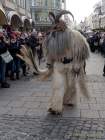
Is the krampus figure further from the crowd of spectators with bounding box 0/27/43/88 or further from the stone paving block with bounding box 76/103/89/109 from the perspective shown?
the crowd of spectators with bounding box 0/27/43/88

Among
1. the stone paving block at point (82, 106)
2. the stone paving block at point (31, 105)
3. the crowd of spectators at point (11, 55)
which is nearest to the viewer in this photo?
the stone paving block at point (82, 106)

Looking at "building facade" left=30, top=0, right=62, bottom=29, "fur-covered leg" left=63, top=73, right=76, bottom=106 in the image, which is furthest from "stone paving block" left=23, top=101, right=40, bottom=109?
"building facade" left=30, top=0, right=62, bottom=29

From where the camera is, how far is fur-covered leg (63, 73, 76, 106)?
8.70m

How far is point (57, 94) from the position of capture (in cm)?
837

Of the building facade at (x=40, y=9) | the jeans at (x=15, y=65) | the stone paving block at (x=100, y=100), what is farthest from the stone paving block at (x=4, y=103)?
the building facade at (x=40, y=9)

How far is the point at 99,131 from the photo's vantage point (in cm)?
700

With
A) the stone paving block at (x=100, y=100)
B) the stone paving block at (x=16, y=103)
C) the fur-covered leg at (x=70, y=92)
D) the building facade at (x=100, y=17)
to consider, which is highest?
the fur-covered leg at (x=70, y=92)

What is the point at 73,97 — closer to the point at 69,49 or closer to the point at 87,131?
the point at 69,49

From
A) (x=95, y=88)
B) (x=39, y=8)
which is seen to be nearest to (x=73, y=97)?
(x=95, y=88)

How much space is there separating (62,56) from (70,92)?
0.86 m

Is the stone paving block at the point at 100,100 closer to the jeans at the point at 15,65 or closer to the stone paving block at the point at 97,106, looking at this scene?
the stone paving block at the point at 97,106

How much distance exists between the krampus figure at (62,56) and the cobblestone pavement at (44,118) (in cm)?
44

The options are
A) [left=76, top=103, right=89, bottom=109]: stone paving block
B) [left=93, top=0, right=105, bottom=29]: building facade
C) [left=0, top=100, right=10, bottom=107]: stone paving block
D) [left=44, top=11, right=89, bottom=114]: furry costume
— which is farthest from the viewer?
[left=93, top=0, right=105, bottom=29]: building facade

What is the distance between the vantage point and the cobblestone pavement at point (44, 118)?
269 inches
